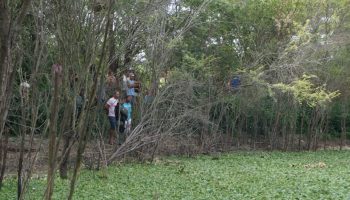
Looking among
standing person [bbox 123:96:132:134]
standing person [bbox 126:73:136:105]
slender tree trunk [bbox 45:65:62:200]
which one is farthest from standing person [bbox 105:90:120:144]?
slender tree trunk [bbox 45:65:62:200]

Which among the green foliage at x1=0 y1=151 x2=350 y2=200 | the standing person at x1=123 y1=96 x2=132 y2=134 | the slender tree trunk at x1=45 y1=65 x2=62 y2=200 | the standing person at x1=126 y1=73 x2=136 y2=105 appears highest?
the standing person at x1=126 y1=73 x2=136 y2=105

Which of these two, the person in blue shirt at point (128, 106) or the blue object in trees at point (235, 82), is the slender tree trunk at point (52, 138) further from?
the blue object in trees at point (235, 82)

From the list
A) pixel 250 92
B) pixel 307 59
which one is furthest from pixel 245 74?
pixel 307 59

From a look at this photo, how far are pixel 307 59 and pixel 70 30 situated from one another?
603 inches

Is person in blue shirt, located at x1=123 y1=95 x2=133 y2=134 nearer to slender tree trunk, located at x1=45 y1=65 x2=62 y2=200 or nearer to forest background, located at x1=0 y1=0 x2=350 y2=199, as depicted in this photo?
forest background, located at x1=0 y1=0 x2=350 y2=199

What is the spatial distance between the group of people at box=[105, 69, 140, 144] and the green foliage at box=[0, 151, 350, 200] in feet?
4.01

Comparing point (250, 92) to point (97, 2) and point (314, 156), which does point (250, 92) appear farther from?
point (97, 2)

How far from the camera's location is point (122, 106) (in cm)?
1636

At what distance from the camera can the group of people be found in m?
16.0

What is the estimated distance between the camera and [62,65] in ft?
15.3

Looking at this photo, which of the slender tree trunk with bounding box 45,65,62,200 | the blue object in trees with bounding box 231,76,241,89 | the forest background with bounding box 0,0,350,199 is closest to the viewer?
the slender tree trunk with bounding box 45,65,62,200

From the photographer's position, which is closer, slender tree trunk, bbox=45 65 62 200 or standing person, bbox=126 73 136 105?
slender tree trunk, bbox=45 65 62 200

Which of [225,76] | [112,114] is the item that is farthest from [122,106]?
[225,76]

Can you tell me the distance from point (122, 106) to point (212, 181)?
473 centimetres
